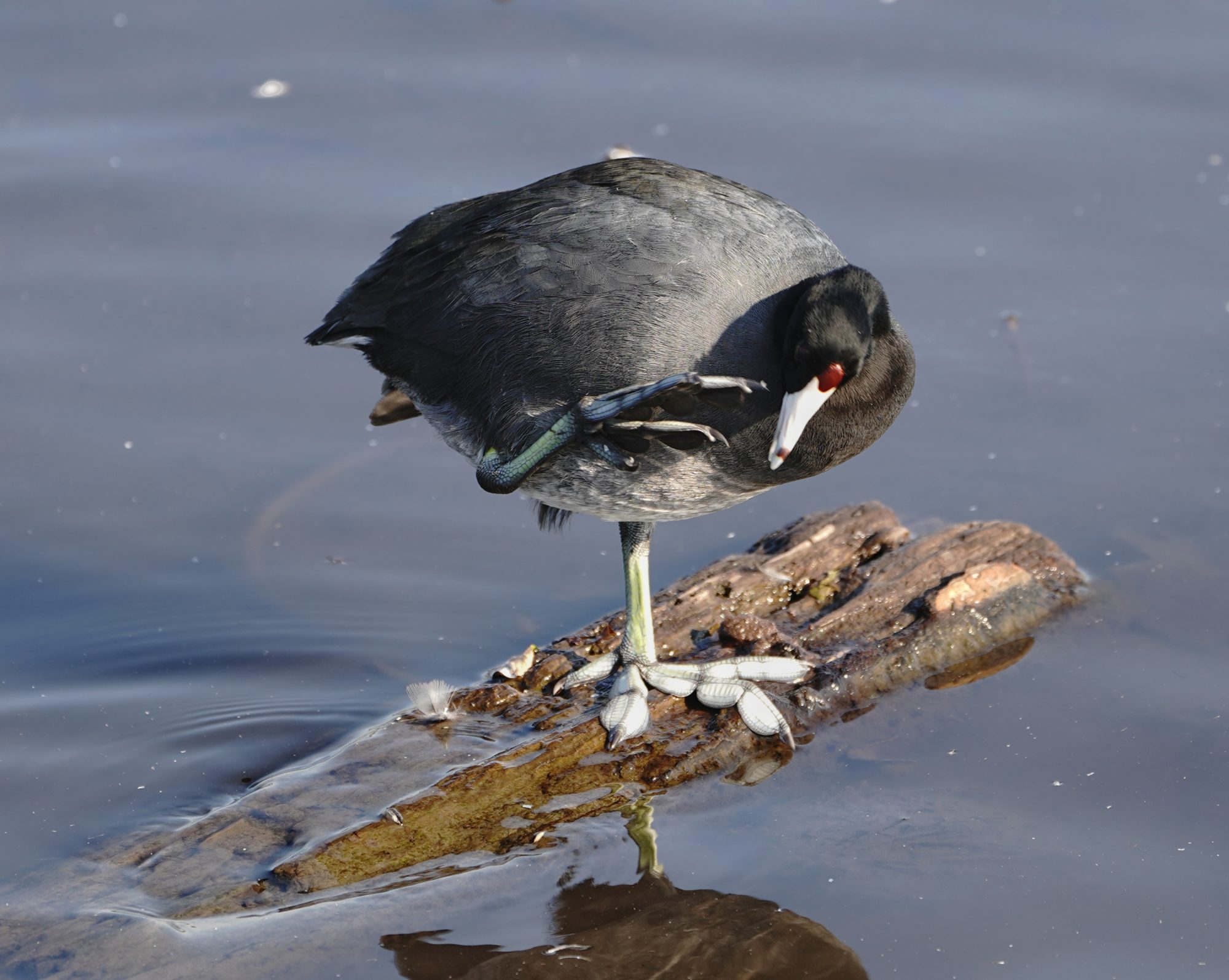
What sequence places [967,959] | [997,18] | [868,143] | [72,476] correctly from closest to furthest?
1. [967,959]
2. [72,476]
3. [868,143]
4. [997,18]

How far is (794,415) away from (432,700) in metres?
1.20

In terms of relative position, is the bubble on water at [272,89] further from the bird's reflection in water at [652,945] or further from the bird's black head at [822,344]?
the bird's reflection in water at [652,945]

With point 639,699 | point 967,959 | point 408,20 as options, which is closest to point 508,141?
point 408,20

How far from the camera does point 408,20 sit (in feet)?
25.4

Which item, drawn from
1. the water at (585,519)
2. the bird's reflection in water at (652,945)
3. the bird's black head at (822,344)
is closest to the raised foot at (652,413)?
the bird's black head at (822,344)

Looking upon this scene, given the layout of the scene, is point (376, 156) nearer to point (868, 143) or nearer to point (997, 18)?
point (868, 143)

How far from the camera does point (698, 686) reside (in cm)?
409

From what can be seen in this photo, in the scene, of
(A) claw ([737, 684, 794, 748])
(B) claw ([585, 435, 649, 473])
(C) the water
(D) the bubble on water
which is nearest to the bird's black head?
(B) claw ([585, 435, 649, 473])

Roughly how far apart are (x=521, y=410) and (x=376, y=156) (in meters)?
3.27

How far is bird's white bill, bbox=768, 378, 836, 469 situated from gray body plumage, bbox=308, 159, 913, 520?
0.41 feet

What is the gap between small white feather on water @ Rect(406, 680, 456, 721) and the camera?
3965mm

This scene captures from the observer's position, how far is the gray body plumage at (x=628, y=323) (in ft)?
12.0

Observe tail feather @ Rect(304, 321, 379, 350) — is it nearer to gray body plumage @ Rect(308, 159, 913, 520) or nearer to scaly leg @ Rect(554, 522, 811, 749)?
gray body plumage @ Rect(308, 159, 913, 520)

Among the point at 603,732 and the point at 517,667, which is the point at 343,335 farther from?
the point at 603,732
